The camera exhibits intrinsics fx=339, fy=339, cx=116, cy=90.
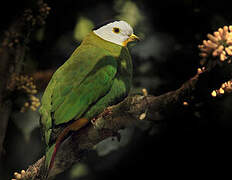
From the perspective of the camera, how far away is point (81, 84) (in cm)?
88

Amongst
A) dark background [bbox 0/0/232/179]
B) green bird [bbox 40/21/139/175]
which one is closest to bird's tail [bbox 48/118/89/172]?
green bird [bbox 40/21/139/175]

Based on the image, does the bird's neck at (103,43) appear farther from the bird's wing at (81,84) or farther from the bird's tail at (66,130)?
the bird's tail at (66,130)

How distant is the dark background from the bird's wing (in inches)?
5.7

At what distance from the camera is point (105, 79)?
2.86 feet

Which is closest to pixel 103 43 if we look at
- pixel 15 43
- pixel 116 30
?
pixel 116 30

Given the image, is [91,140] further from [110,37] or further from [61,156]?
[110,37]

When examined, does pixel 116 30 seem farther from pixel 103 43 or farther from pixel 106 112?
pixel 106 112

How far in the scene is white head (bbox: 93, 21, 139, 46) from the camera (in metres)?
0.93

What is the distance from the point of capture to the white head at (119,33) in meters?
0.93

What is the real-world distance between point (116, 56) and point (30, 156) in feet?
1.22

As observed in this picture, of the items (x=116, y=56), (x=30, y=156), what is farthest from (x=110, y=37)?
(x=30, y=156)

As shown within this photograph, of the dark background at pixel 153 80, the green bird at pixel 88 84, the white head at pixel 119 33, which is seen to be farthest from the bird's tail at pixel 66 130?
the white head at pixel 119 33

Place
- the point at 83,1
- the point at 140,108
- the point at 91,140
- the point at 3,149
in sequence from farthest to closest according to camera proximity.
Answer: the point at 83,1, the point at 3,149, the point at 91,140, the point at 140,108

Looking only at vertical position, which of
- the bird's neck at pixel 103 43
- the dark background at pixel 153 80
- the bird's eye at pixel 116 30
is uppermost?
the bird's eye at pixel 116 30
